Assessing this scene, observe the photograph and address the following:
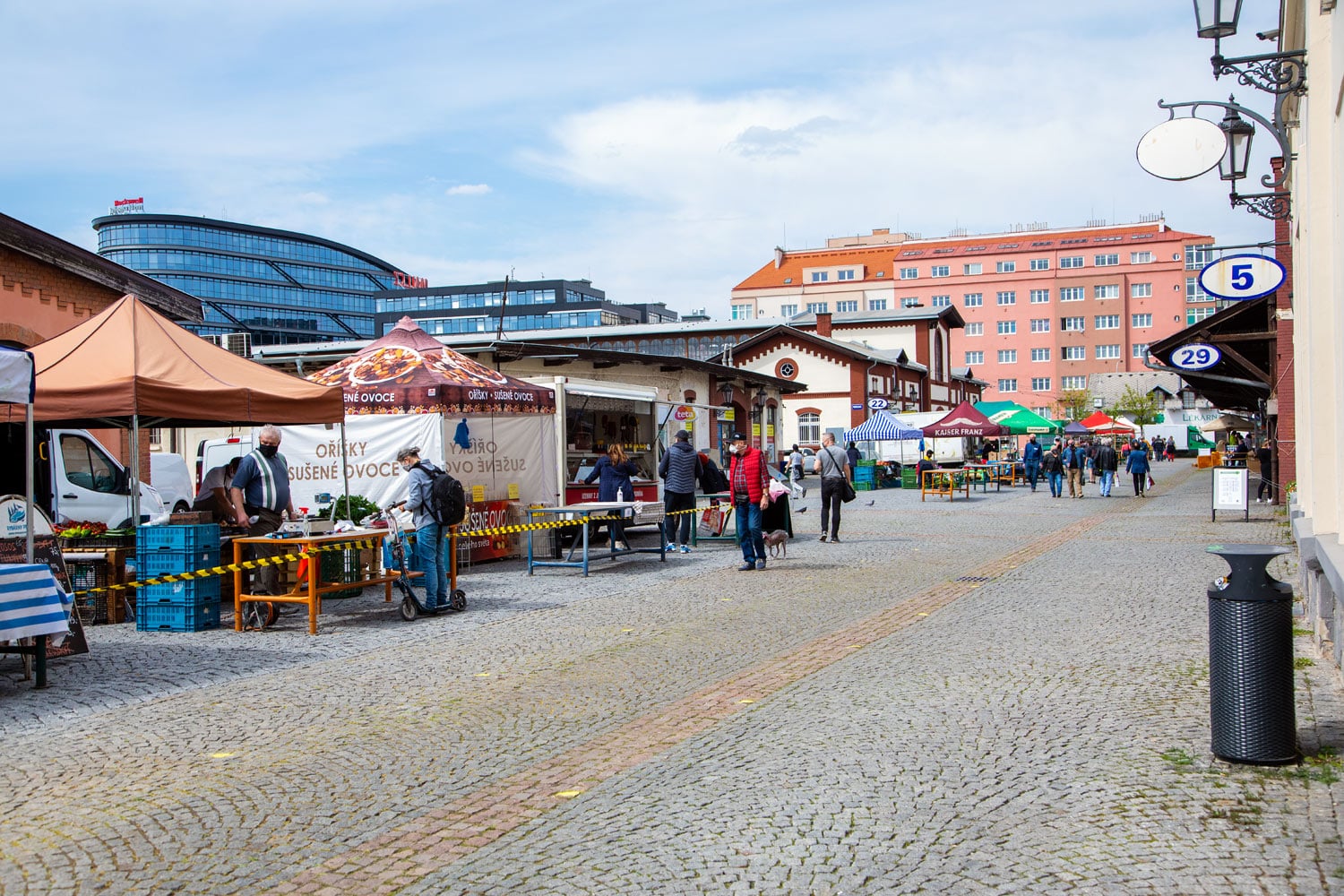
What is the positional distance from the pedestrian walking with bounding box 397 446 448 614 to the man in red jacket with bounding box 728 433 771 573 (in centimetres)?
448

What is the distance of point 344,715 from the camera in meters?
7.11

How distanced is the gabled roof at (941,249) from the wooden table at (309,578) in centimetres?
9734

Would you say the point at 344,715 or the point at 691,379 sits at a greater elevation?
the point at 691,379

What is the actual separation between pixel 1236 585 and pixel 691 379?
29.7 metres

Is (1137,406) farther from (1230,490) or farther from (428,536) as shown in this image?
(428,536)

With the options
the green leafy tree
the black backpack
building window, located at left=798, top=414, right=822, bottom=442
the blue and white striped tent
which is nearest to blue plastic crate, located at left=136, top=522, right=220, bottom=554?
the black backpack

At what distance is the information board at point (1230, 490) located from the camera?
69.1 feet

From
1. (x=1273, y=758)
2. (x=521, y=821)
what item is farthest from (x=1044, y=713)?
(x=521, y=821)

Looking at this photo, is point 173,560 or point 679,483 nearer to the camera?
point 173,560

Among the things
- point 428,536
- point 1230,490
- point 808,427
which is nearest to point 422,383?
point 428,536

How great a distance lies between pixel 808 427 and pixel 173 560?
44886mm

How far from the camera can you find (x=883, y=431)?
3744 cm

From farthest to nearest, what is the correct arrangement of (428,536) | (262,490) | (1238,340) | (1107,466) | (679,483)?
(1107,466)
(1238,340)
(679,483)
(262,490)
(428,536)

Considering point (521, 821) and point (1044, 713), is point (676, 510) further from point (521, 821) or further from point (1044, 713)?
point (521, 821)
